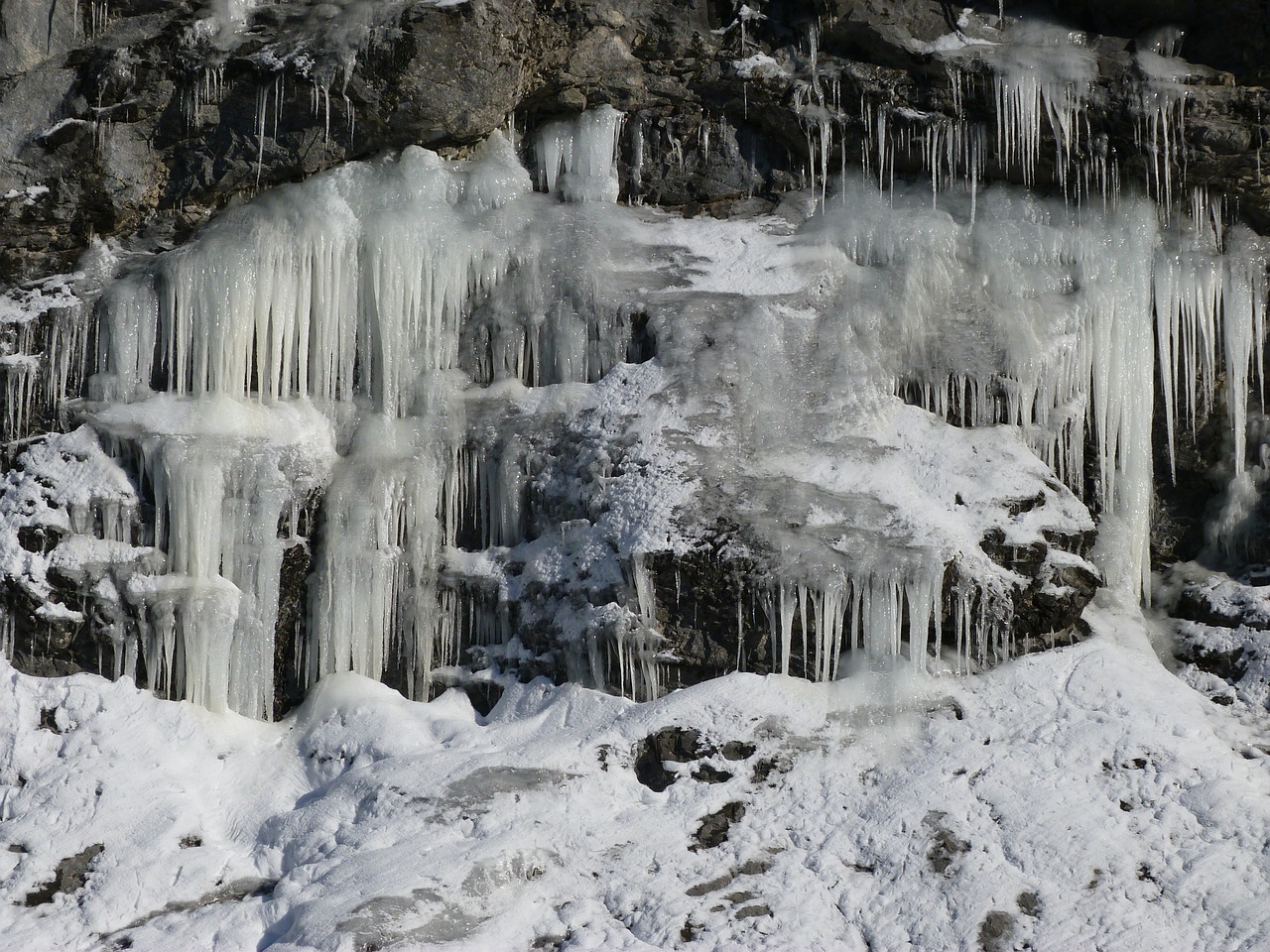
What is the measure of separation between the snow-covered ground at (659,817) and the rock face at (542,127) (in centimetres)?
59

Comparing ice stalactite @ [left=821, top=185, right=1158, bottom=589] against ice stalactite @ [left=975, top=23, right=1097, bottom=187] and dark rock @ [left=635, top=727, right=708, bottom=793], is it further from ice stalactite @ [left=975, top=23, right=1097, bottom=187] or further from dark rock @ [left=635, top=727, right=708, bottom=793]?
dark rock @ [left=635, top=727, right=708, bottom=793]

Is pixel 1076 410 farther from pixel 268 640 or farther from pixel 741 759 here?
pixel 268 640

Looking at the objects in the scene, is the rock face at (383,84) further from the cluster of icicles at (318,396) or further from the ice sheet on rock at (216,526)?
the ice sheet on rock at (216,526)

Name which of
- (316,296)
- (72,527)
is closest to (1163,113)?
(316,296)

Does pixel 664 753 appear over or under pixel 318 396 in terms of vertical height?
under

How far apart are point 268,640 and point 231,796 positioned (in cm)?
125

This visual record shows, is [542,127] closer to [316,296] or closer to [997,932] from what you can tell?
[316,296]

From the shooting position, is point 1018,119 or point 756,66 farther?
point 756,66

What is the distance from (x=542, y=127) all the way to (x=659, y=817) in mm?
5793

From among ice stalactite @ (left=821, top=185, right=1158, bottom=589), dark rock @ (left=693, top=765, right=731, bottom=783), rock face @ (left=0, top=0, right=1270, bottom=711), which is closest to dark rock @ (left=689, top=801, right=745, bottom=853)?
dark rock @ (left=693, top=765, right=731, bottom=783)

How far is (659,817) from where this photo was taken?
9.29 m

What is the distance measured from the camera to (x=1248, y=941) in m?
8.20

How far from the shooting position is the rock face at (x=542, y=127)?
1063 centimetres

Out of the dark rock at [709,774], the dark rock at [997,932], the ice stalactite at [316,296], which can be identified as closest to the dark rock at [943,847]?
the dark rock at [997,932]
